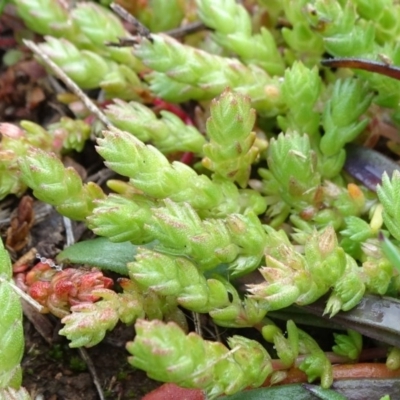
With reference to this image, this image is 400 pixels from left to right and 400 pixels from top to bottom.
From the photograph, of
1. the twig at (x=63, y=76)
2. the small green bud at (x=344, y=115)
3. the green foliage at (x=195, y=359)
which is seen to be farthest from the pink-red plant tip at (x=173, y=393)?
the twig at (x=63, y=76)

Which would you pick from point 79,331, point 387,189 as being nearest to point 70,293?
point 79,331

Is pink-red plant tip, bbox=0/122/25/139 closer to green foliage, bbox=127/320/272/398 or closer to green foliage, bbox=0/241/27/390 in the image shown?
green foliage, bbox=0/241/27/390

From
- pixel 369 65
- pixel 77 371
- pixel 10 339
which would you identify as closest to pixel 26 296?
pixel 10 339

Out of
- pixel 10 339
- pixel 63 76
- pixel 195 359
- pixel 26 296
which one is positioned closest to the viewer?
pixel 195 359

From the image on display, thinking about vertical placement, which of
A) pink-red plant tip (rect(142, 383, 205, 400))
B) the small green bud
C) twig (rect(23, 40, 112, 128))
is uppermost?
the small green bud

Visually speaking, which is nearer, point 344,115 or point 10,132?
point 344,115

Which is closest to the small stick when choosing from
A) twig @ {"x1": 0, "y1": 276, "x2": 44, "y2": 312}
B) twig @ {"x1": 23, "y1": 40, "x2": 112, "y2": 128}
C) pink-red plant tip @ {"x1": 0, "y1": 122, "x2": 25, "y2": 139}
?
twig @ {"x1": 23, "y1": 40, "x2": 112, "y2": 128}

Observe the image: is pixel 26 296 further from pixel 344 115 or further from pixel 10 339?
pixel 344 115

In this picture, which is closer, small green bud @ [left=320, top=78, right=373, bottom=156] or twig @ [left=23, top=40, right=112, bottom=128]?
small green bud @ [left=320, top=78, right=373, bottom=156]

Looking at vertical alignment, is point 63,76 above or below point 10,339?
above
